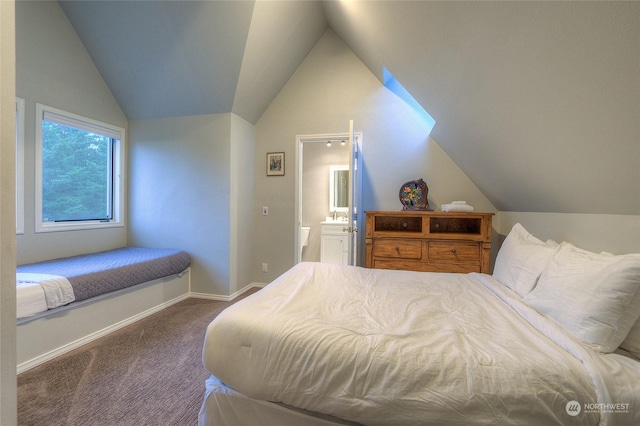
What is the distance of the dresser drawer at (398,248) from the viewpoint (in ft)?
8.91

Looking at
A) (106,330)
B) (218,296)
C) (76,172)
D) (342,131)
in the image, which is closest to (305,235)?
(218,296)

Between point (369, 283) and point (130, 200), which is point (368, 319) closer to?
point (369, 283)

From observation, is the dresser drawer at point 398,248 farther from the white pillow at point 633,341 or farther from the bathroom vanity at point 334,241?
the white pillow at point 633,341

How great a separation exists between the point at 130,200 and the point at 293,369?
11.5 ft

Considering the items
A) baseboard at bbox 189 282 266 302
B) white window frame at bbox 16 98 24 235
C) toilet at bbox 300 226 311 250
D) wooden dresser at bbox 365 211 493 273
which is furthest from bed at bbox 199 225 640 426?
toilet at bbox 300 226 311 250

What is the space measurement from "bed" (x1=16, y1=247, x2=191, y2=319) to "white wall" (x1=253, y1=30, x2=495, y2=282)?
3.93ft

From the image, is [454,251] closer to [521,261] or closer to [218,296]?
[521,261]

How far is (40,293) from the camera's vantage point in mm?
1808

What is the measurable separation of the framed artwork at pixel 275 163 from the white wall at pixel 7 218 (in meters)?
2.68

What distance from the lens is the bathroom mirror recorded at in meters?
4.52

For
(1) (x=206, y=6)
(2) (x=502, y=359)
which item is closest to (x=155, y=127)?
(1) (x=206, y=6)

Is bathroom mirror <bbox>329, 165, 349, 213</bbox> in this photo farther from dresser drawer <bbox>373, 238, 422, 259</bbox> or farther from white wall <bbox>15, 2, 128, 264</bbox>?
white wall <bbox>15, 2, 128, 264</bbox>

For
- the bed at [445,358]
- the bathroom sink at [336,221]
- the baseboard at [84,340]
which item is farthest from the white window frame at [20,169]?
the bathroom sink at [336,221]

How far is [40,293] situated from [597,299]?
312 centimetres
